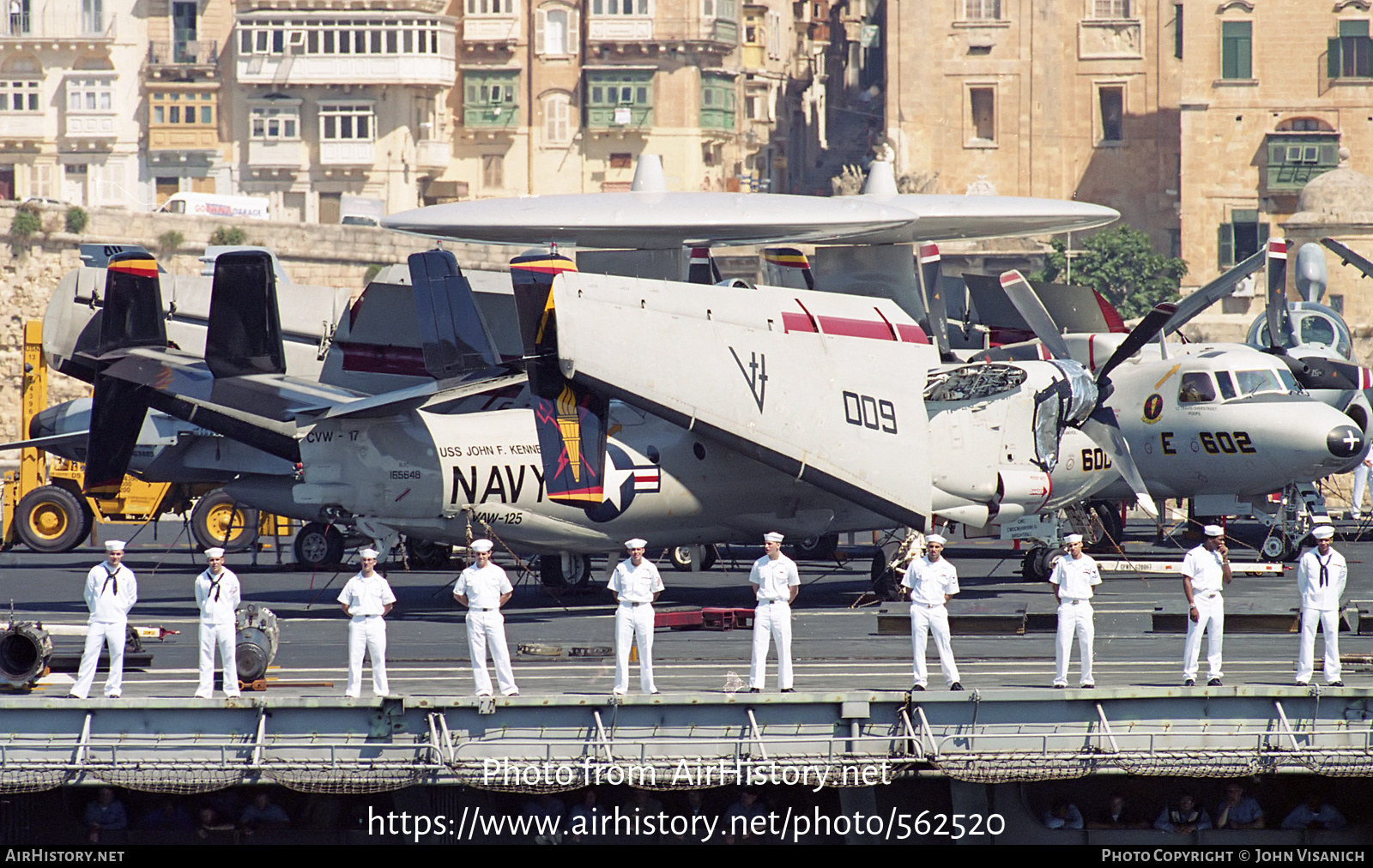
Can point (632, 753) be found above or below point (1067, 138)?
below

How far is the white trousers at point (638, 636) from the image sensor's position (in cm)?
2109

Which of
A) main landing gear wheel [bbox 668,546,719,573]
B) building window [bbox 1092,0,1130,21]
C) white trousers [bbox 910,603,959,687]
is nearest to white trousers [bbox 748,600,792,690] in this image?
white trousers [bbox 910,603,959,687]

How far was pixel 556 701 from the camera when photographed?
20.4m

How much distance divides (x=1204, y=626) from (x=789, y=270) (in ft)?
66.8

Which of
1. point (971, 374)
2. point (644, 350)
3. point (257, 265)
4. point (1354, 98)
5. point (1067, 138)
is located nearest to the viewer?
point (644, 350)

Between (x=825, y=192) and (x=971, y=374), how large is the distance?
282ft

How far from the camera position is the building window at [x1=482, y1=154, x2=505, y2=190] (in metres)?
107

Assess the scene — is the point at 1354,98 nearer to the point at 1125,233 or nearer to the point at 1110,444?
the point at 1125,233

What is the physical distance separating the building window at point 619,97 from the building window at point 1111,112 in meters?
25.9

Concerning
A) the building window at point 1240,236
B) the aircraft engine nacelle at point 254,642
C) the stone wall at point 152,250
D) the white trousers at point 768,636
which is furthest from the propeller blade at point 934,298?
the building window at point 1240,236

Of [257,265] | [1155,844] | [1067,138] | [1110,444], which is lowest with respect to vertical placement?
[1155,844]

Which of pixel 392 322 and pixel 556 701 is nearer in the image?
pixel 556 701

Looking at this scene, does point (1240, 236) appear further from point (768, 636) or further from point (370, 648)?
point (370, 648)

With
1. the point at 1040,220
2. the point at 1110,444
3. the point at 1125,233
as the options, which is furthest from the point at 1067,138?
the point at 1110,444
